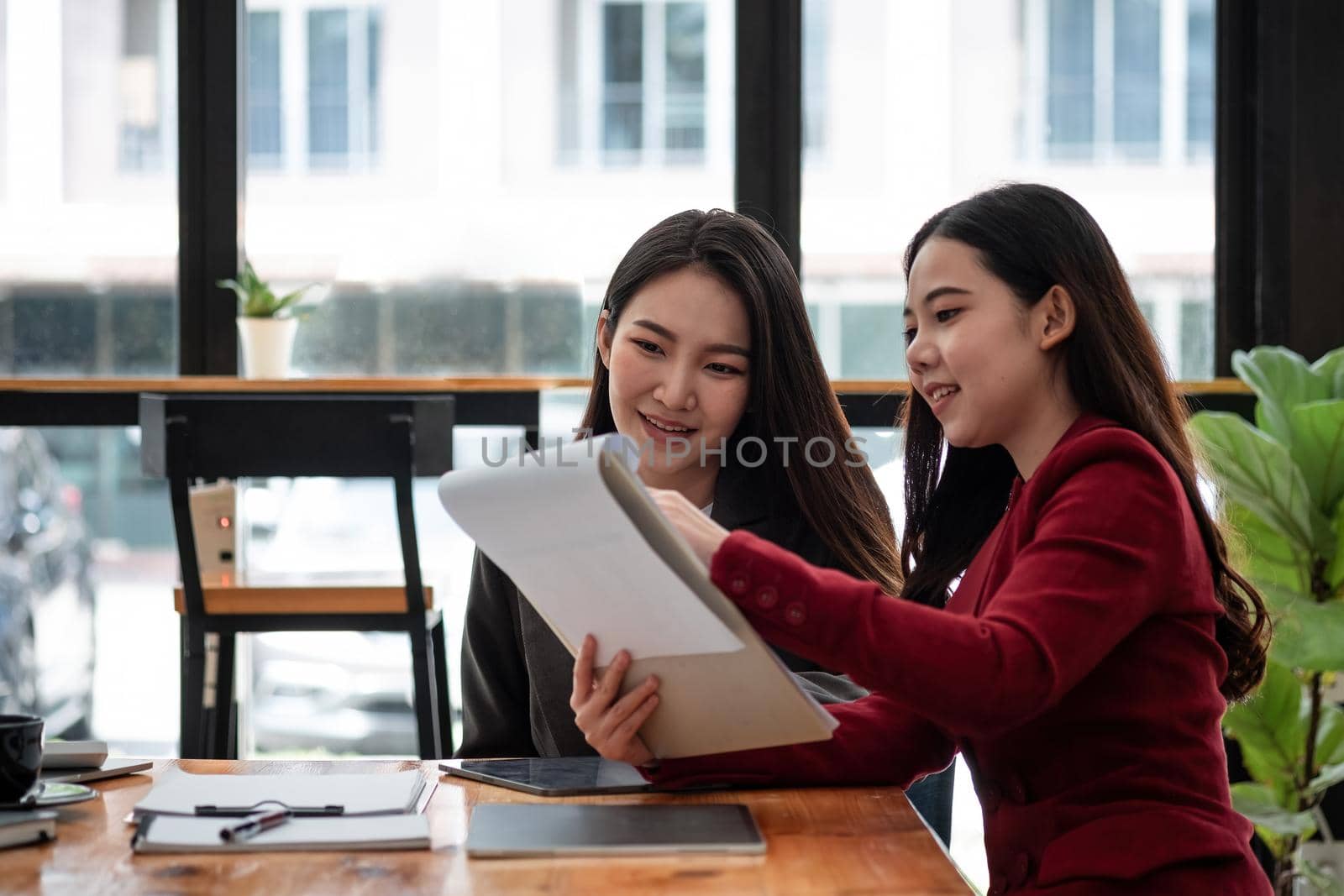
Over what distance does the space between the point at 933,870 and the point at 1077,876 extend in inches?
9.3

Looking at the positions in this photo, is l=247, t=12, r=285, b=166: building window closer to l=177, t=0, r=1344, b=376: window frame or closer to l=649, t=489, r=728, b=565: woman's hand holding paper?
l=177, t=0, r=1344, b=376: window frame

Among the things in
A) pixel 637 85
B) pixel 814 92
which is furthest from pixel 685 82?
pixel 814 92

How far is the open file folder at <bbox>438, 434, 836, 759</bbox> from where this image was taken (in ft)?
3.22

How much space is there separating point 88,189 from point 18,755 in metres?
2.72

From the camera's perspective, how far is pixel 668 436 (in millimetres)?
1692

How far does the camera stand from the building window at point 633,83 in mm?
3404

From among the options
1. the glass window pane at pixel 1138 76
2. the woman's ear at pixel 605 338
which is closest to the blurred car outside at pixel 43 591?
the woman's ear at pixel 605 338

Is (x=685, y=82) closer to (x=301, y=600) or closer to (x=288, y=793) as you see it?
(x=301, y=600)

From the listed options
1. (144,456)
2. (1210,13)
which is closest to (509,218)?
(144,456)

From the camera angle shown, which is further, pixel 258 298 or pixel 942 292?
pixel 258 298

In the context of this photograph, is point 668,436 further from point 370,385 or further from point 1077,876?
point 370,385

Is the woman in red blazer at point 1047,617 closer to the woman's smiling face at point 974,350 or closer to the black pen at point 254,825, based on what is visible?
the woman's smiling face at point 974,350

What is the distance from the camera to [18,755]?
3.42ft

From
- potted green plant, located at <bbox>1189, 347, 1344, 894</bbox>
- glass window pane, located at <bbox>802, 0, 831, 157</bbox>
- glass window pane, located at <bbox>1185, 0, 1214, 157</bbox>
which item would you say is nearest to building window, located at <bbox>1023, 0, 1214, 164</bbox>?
glass window pane, located at <bbox>1185, 0, 1214, 157</bbox>
